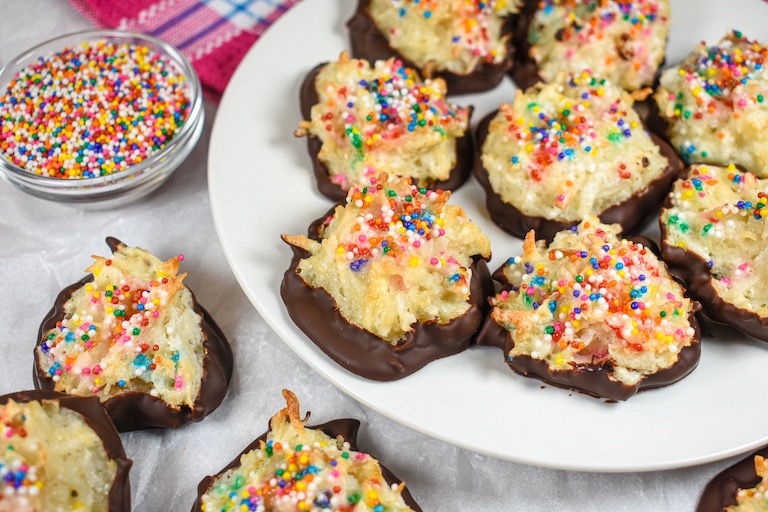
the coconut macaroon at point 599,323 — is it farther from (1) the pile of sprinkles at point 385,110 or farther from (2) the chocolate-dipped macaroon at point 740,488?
(1) the pile of sprinkles at point 385,110

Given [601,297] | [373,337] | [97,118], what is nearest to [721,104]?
[601,297]

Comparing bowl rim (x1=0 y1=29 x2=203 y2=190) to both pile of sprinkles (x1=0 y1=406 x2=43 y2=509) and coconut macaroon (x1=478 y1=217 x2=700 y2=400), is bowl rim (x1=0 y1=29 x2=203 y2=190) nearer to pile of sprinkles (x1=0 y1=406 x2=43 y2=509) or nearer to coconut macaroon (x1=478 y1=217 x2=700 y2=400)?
pile of sprinkles (x1=0 y1=406 x2=43 y2=509)

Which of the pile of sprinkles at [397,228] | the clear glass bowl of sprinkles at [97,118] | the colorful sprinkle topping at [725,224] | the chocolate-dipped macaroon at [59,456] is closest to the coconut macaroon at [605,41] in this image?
the colorful sprinkle topping at [725,224]

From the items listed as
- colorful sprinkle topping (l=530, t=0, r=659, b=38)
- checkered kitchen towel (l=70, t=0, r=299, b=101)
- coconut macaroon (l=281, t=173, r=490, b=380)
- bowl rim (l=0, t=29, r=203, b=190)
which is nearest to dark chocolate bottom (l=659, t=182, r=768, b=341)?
coconut macaroon (l=281, t=173, r=490, b=380)

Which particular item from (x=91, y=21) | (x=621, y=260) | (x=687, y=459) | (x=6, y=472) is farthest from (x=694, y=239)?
(x=91, y=21)

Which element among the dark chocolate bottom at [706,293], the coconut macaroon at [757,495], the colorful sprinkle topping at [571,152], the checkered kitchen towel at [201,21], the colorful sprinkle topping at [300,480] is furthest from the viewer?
the checkered kitchen towel at [201,21]
